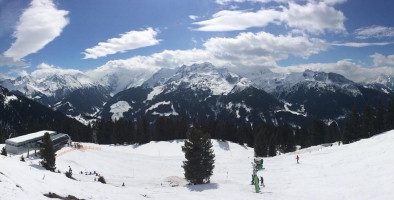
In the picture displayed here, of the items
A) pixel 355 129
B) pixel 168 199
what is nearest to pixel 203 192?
pixel 168 199

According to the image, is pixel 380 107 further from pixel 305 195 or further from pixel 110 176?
pixel 110 176

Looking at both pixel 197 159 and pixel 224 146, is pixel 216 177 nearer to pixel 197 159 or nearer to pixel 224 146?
pixel 197 159

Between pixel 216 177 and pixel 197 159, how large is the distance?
35.4 feet

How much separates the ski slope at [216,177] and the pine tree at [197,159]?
2485 mm

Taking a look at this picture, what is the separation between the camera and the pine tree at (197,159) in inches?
1720

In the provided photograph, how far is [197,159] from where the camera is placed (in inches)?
1726

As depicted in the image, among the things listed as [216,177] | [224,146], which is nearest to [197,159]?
[216,177]

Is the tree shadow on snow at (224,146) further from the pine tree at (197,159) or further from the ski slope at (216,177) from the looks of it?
the pine tree at (197,159)

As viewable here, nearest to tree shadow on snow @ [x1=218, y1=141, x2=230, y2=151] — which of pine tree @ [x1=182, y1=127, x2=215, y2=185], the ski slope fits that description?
the ski slope

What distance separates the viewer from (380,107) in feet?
308

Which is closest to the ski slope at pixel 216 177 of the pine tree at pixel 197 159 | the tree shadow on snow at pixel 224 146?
the pine tree at pixel 197 159

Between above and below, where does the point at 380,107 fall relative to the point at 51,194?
above

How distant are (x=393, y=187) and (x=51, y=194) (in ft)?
105

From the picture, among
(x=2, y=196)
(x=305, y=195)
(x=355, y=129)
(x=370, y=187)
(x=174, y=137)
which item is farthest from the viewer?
(x=174, y=137)
